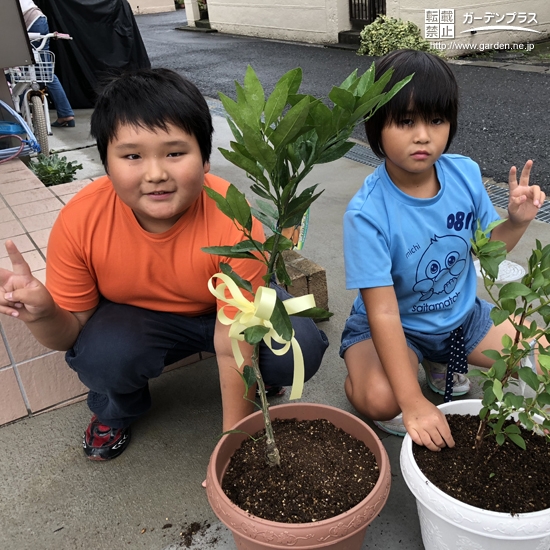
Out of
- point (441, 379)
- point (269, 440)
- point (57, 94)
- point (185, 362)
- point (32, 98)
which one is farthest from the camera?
point (57, 94)

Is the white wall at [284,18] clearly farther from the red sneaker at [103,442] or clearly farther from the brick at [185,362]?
the red sneaker at [103,442]

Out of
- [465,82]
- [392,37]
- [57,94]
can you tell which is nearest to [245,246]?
[57,94]

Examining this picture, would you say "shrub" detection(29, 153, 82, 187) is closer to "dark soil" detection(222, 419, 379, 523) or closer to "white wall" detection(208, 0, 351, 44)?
"dark soil" detection(222, 419, 379, 523)

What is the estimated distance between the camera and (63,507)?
157 centimetres

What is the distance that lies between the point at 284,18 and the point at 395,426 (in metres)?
11.3

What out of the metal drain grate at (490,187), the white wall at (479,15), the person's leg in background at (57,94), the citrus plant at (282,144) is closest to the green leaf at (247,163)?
the citrus plant at (282,144)

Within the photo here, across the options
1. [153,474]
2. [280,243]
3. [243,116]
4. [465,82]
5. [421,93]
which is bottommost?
[465,82]

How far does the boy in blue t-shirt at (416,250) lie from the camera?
1412 millimetres

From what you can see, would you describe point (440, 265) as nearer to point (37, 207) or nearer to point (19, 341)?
point (19, 341)

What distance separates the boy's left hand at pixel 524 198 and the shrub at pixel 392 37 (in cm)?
708

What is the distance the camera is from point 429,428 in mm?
1301

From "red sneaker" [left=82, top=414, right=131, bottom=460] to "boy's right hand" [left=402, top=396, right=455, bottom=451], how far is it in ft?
2.92

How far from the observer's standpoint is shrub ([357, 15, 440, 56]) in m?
8.04

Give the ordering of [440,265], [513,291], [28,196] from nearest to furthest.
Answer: [513,291], [440,265], [28,196]
